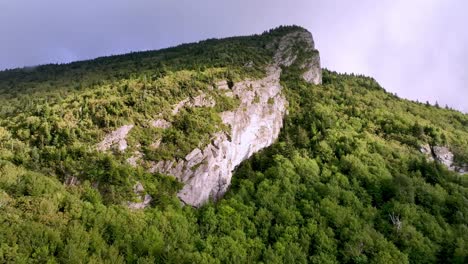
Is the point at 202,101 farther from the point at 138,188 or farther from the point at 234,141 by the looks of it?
the point at 138,188

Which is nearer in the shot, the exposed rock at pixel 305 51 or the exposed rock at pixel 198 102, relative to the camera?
the exposed rock at pixel 198 102

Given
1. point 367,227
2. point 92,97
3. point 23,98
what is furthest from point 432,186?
point 23,98

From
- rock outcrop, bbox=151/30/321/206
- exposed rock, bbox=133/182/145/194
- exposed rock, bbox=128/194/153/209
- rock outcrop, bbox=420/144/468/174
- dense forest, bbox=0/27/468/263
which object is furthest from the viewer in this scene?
rock outcrop, bbox=420/144/468/174

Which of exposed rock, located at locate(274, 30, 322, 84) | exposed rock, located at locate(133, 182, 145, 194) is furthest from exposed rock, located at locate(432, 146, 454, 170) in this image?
exposed rock, located at locate(133, 182, 145, 194)

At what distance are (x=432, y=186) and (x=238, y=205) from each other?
123 ft

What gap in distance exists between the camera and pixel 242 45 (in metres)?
128

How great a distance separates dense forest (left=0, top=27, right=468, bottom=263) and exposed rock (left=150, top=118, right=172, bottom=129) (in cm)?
137

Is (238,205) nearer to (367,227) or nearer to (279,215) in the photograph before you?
(279,215)

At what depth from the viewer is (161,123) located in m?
76.5

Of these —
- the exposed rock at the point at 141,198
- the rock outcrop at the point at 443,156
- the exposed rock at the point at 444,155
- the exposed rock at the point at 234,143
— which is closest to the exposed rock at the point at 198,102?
the exposed rock at the point at 234,143

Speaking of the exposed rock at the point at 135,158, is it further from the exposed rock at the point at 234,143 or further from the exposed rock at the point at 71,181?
the exposed rock at the point at 71,181

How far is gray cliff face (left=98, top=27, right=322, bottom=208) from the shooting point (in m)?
70.6

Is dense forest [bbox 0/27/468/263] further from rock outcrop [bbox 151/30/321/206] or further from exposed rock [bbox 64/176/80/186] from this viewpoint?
rock outcrop [bbox 151/30/321/206]

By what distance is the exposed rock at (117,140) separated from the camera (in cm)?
6838
